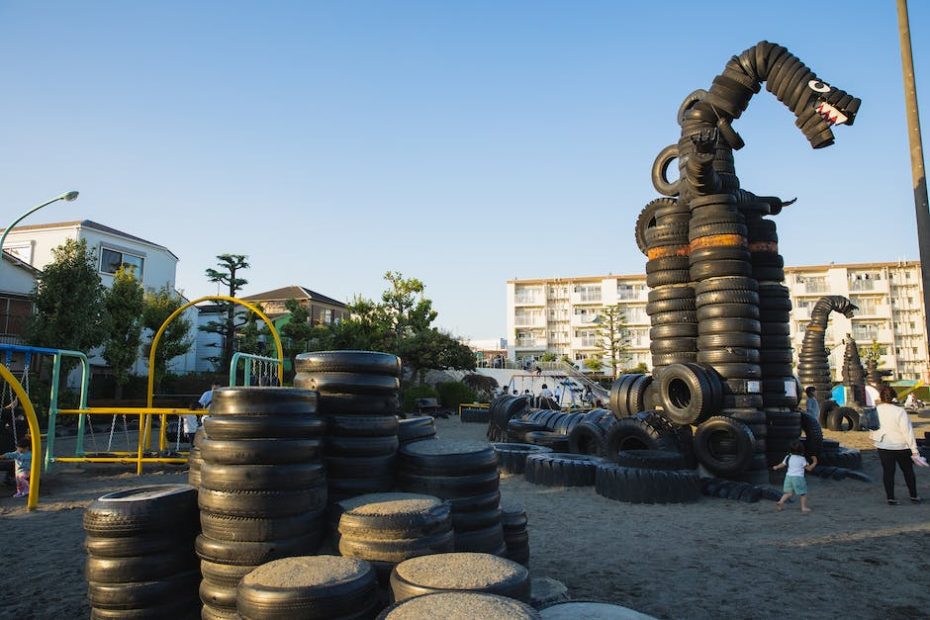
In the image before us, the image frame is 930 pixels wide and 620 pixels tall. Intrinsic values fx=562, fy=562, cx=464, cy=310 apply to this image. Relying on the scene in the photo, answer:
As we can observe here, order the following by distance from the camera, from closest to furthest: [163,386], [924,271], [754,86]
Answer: [924,271], [754,86], [163,386]

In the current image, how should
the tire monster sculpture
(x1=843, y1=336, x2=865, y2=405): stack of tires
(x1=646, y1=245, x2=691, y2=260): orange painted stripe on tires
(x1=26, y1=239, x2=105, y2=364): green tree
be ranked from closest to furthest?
the tire monster sculpture < (x1=646, y1=245, x2=691, y2=260): orange painted stripe on tires < (x1=26, y1=239, x2=105, y2=364): green tree < (x1=843, y1=336, x2=865, y2=405): stack of tires

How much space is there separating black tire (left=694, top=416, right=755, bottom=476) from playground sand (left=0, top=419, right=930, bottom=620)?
3.44 feet

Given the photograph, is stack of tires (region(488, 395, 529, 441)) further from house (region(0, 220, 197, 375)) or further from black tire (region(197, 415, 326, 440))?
house (region(0, 220, 197, 375))

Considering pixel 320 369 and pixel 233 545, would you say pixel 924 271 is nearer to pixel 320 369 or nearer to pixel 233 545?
pixel 320 369

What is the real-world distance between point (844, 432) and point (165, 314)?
1248 inches

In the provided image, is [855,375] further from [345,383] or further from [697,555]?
[345,383]

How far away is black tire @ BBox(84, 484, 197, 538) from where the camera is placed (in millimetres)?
4352

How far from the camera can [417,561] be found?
12.0 feet

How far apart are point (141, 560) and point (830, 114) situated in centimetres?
1208

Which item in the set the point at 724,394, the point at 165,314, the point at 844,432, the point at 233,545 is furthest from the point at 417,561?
the point at 165,314

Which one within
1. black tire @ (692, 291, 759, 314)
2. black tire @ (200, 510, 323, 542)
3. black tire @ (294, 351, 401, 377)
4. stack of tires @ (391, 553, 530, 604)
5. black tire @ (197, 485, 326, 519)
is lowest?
stack of tires @ (391, 553, 530, 604)

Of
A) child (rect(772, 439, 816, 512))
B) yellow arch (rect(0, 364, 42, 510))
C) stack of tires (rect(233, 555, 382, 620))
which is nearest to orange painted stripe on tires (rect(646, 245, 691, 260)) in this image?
child (rect(772, 439, 816, 512))

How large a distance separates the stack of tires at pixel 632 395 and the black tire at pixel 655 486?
8.90 ft

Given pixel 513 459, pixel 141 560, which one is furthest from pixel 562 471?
pixel 141 560
